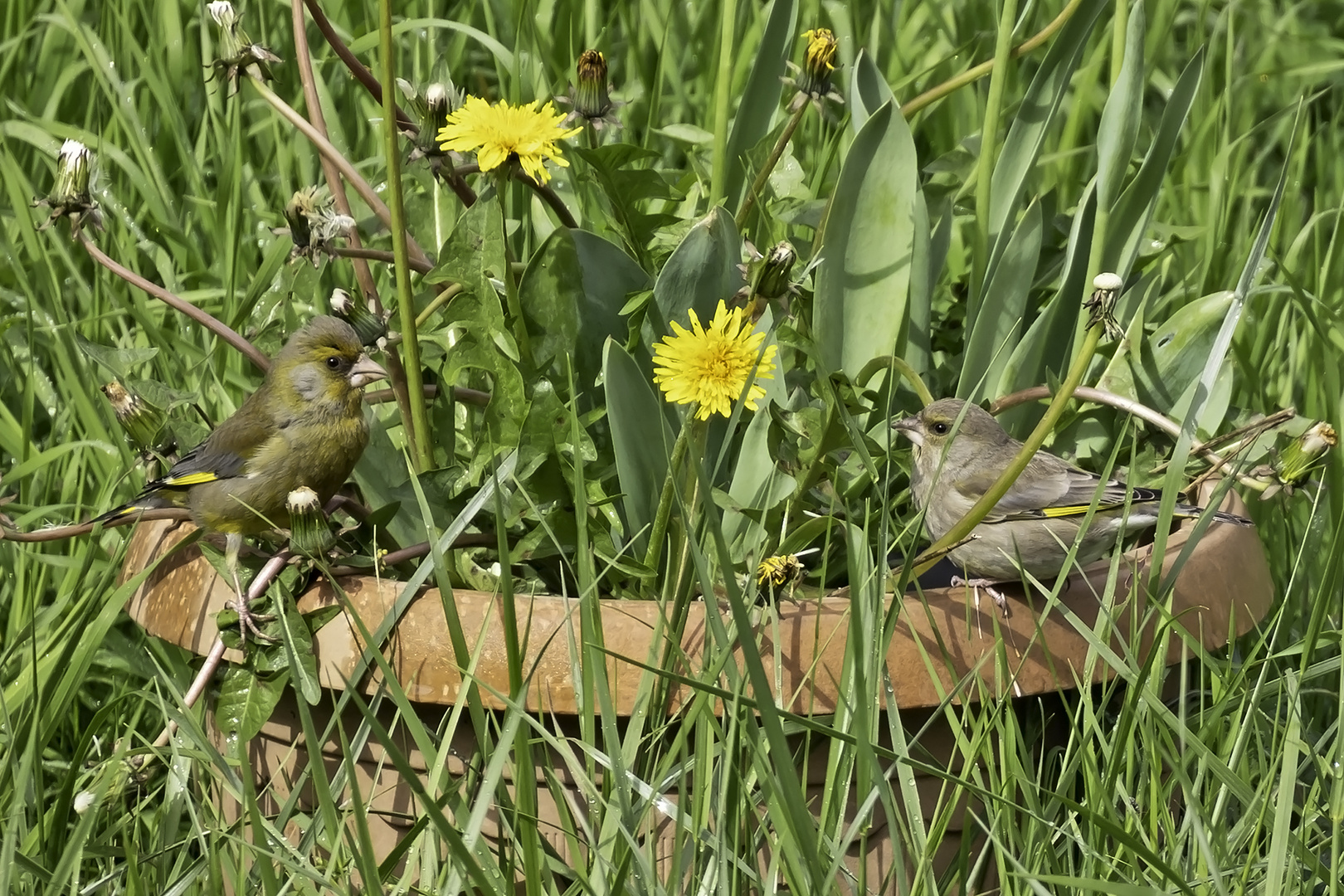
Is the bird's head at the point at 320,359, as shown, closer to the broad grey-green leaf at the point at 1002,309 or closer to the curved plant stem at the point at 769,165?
the curved plant stem at the point at 769,165

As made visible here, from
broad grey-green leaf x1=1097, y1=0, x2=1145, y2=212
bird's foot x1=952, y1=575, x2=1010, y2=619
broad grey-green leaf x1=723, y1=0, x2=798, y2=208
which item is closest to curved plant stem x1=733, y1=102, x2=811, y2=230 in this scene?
broad grey-green leaf x1=723, y1=0, x2=798, y2=208

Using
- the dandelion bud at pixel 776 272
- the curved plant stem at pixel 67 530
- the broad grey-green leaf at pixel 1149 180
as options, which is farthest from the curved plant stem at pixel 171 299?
the broad grey-green leaf at pixel 1149 180

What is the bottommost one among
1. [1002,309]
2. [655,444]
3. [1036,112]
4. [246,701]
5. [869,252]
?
[246,701]

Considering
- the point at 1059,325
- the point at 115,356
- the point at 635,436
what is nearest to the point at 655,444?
the point at 635,436

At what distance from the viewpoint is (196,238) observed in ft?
13.4

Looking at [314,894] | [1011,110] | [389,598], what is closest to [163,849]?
[314,894]

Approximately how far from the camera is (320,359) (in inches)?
106

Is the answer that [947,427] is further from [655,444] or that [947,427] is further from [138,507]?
[138,507]

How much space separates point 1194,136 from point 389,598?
10.1 feet

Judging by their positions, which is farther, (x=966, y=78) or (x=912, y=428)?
(x=912, y=428)

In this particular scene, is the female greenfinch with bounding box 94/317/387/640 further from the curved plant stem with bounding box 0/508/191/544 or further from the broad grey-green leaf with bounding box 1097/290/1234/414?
the broad grey-green leaf with bounding box 1097/290/1234/414

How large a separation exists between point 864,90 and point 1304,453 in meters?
1.04

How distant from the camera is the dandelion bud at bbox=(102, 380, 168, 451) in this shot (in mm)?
2545

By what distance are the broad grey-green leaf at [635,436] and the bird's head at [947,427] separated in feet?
1.75
